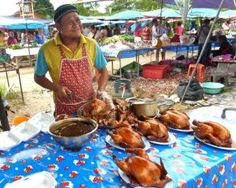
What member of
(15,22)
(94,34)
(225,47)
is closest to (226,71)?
(225,47)

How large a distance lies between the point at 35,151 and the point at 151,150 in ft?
2.34

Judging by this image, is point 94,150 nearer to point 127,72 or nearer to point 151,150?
point 151,150

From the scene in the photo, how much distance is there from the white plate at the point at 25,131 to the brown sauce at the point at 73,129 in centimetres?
26

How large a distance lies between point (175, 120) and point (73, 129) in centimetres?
73

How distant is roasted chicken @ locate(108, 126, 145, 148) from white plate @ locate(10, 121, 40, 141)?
56 cm

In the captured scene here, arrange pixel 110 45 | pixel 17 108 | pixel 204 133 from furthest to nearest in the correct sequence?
pixel 110 45
pixel 17 108
pixel 204 133

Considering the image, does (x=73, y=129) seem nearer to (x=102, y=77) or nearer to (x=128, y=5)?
(x=102, y=77)

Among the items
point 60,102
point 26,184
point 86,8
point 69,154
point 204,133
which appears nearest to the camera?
point 26,184

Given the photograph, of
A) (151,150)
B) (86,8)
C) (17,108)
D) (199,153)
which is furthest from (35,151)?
(86,8)

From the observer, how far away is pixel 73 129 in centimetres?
158

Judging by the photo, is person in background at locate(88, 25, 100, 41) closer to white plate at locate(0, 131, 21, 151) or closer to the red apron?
the red apron

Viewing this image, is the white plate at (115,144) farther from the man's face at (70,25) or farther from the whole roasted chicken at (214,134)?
the man's face at (70,25)

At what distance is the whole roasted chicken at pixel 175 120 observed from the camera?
1.82m

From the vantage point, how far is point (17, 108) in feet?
21.0
